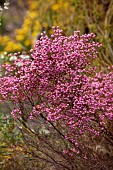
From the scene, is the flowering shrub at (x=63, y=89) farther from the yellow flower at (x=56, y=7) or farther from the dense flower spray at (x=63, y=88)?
the yellow flower at (x=56, y=7)

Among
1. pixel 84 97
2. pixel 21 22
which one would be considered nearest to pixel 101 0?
pixel 84 97

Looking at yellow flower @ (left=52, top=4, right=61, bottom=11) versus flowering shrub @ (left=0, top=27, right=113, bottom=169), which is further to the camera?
yellow flower @ (left=52, top=4, right=61, bottom=11)

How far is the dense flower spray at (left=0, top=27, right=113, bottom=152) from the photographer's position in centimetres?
352

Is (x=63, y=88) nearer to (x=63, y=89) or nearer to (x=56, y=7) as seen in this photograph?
(x=63, y=89)

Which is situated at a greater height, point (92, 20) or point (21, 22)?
point (21, 22)

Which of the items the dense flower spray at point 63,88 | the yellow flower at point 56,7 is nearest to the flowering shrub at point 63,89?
the dense flower spray at point 63,88

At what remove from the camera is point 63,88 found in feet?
11.5

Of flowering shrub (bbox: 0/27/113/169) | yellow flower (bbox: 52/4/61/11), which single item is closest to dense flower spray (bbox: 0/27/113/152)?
flowering shrub (bbox: 0/27/113/169)

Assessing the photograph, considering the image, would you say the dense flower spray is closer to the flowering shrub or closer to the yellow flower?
the flowering shrub

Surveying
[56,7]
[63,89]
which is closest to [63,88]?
[63,89]

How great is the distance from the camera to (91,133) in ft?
12.3

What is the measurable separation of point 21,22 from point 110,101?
1200cm

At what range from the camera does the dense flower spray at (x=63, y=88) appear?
3.52m

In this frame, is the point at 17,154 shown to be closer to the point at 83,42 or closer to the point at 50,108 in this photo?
the point at 50,108
